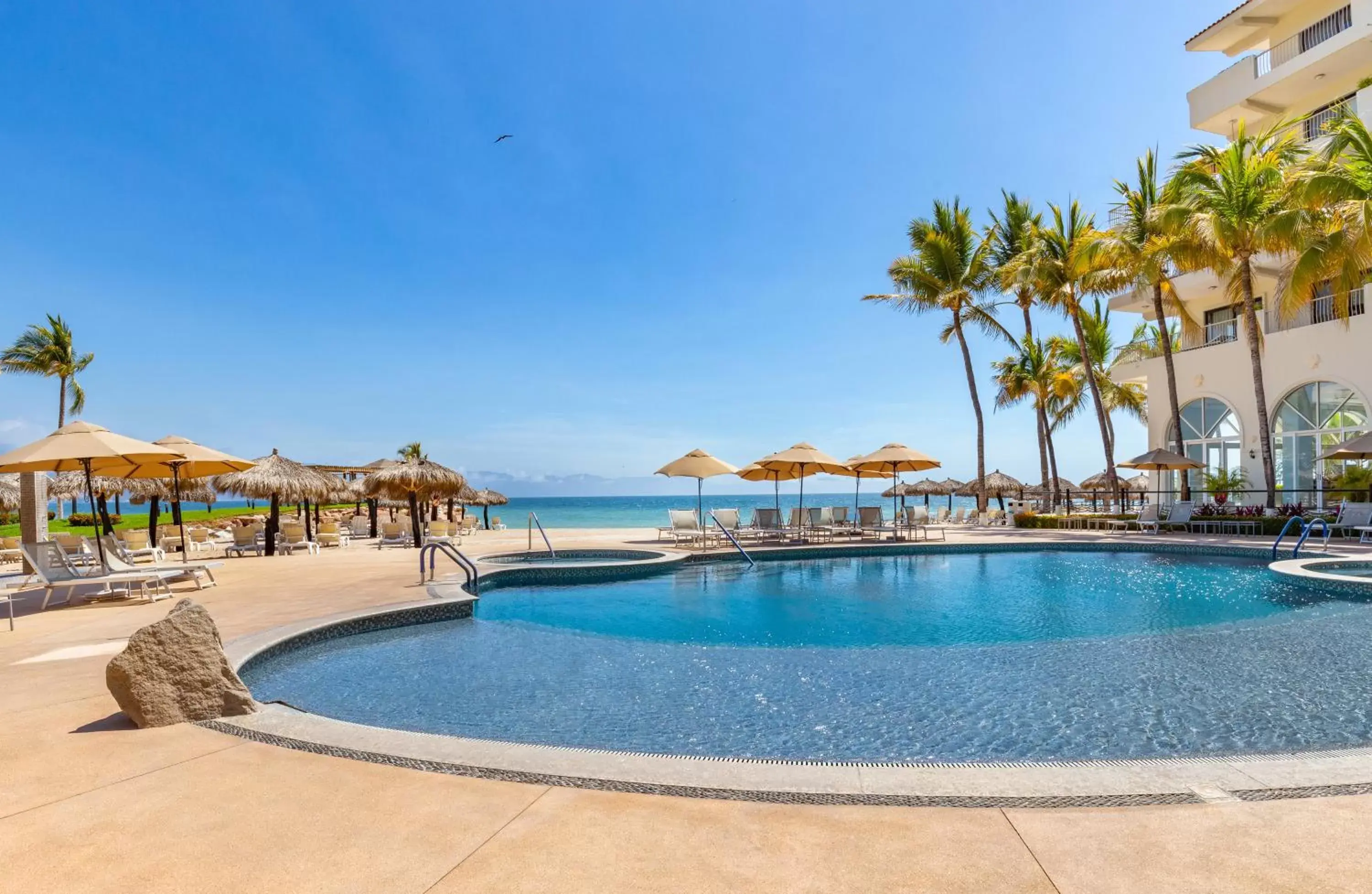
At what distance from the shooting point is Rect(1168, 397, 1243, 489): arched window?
66.7 feet

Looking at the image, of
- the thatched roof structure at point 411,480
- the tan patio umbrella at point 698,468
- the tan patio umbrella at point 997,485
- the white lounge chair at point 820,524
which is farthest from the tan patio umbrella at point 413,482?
the tan patio umbrella at point 997,485

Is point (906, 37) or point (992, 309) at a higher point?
point (906, 37)

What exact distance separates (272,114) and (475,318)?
17.1 m

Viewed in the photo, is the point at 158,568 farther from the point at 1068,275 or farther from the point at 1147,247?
the point at 1068,275

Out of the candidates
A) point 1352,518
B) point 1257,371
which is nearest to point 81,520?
point 1257,371

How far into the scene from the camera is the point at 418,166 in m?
21.3

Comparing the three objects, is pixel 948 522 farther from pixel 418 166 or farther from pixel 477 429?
pixel 477 429

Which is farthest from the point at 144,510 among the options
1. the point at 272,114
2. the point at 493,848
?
the point at 493,848

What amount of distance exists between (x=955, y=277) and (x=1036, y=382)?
5924 mm

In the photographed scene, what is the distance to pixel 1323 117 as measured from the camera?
65.0ft

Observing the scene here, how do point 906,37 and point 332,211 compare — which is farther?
point 332,211

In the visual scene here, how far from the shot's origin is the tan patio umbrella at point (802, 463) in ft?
54.0

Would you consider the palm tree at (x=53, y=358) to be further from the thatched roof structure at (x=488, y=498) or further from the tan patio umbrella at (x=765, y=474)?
the tan patio umbrella at (x=765, y=474)

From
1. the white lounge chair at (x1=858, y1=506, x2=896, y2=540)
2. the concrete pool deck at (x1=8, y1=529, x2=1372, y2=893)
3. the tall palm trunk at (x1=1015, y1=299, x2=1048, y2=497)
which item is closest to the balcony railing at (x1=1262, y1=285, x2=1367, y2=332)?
the tall palm trunk at (x1=1015, y1=299, x2=1048, y2=497)
